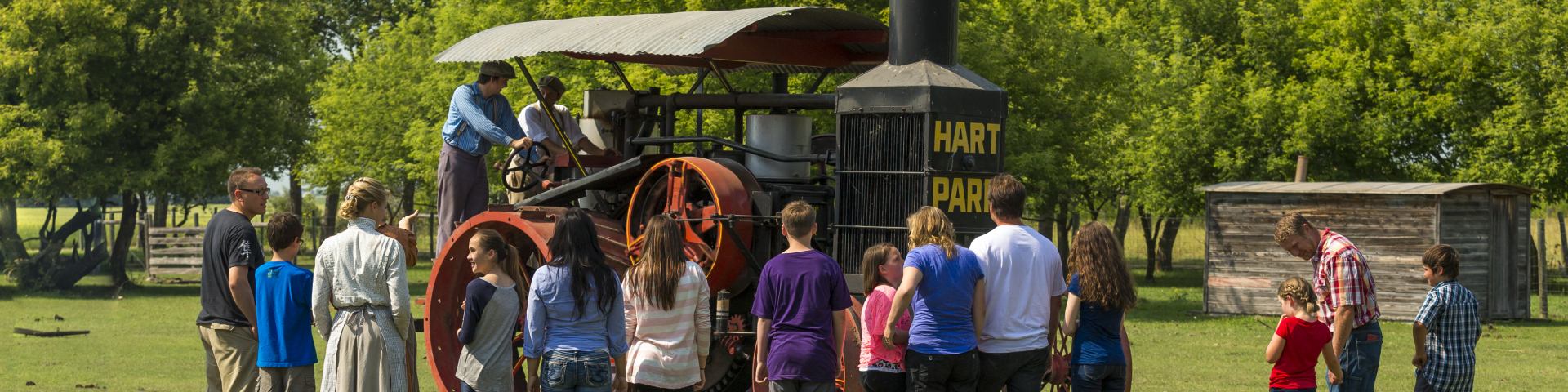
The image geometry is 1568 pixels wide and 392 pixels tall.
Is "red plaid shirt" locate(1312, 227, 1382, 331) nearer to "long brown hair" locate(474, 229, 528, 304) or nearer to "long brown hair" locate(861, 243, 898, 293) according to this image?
"long brown hair" locate(861, 243, 898, 293)

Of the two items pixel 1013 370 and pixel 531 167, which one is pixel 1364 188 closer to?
pixel 531 167

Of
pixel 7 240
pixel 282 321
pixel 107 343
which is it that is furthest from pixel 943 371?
pixel 7 240

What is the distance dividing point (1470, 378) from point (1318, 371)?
638cm

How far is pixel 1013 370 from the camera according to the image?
7.58 meters

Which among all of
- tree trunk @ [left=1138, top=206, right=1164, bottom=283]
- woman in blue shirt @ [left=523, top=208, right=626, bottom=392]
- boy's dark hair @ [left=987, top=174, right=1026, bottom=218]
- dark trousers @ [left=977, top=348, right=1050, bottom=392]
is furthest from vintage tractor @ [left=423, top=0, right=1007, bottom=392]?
tree trunk @ [left=1138, top=206, right=1164, bottom=283]

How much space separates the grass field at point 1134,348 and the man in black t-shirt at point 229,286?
506cm

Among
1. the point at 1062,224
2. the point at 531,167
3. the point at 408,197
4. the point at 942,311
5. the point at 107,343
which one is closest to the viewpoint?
the point at 942,311

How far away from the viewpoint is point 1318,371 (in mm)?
15078

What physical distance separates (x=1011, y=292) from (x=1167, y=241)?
3431 centimetres

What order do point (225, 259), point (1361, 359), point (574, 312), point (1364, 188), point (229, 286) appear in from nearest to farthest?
point (574, 312)
point (229, 286)
point (225, 259)
point (1361, 359)
point (1364, 188)

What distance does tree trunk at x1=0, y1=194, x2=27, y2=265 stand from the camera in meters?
29.0

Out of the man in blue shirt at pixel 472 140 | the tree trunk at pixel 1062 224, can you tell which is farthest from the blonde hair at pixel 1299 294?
the tree trunk at pixel 1062 224

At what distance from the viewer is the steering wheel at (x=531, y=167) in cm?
1134

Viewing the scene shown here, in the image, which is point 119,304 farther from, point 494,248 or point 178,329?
point 494,248
